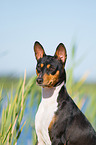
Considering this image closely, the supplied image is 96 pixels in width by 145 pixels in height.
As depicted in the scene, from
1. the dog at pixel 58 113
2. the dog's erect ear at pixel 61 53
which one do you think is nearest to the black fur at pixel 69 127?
the dog at pixel 58 113

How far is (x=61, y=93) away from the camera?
13.4 ft

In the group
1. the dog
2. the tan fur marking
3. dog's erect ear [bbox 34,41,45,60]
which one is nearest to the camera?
the tan fur marking

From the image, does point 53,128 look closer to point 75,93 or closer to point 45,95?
point 45,95

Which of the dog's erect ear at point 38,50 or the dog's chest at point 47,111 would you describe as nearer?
the dog's chest at point 47,111

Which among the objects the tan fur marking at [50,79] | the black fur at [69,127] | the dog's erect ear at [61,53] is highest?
the dog's erect ear at [61,53]

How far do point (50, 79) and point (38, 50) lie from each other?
0.58m

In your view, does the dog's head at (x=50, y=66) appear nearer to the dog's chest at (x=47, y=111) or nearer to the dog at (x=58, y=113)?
the dog at (x=58, y=113)

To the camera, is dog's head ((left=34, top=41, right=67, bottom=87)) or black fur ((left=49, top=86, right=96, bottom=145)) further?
black fur ((left=49, top=86, right=96, bottom=145))

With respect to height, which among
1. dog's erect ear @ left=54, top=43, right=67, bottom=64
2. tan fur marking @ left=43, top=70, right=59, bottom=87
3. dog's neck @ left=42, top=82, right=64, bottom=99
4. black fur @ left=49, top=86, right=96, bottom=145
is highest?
dog's erect ear @ left=54, top=43, right=67, bottom=64

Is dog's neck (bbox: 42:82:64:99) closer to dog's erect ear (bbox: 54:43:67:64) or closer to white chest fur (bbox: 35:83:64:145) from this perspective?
white chest fur (bbox: 35:83:64:145)

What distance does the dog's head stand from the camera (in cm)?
381

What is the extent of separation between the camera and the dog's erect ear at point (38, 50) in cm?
420

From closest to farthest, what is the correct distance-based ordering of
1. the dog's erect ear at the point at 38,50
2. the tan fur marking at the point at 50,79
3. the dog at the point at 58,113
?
the tan fur marking at the point at 50,79 → the dog at the point at 58,113 → the dog's erect ear at the point at 38,50

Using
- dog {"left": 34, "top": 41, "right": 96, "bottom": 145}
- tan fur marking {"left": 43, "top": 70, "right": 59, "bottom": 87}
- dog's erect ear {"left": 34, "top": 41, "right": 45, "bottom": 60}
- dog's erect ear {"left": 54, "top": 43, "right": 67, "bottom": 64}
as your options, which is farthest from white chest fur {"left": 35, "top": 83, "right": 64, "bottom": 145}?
dog's erect ear {"left": 34, "top": 41, "right": 45, "bottom": 60}
